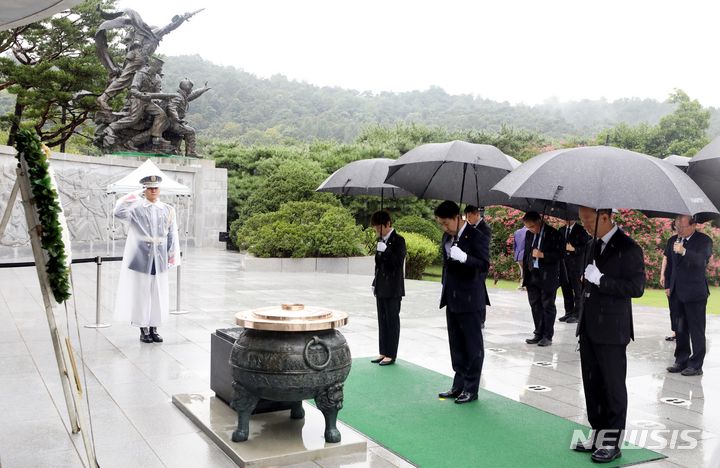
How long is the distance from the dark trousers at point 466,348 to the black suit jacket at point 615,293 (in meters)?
1.28

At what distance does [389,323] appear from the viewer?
6973 millimetres

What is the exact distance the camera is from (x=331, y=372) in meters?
4.44

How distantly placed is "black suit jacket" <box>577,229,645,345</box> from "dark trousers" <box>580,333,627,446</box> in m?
0.09

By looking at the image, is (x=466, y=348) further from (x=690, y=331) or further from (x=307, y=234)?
(x=307, y=234)

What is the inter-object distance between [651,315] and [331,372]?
378 inches

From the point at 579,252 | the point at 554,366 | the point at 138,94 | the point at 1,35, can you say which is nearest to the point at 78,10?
the point at 1,35

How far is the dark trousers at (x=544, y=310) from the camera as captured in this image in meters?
8.80

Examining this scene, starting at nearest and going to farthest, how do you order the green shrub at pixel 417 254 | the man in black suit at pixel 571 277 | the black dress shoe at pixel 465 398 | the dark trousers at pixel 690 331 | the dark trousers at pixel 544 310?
the black dress shoe at pixel 465 398 → the dark trousers at pixel 690 331 → the dark trousers at pixel 544 310 → the man in black suit at pixel 571 277 → the green shrub at pixel 417 254

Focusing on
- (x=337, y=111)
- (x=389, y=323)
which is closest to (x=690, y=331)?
(x=389, y=323)

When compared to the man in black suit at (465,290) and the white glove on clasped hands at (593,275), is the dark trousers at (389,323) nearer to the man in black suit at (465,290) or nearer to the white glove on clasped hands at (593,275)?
the man in black suit at (465,290)

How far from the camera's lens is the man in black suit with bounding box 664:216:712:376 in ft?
23.9

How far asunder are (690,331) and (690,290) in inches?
18.9

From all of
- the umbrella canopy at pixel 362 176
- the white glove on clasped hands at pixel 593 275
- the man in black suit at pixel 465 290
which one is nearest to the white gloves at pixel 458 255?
the man in black suit at pixel 465 290

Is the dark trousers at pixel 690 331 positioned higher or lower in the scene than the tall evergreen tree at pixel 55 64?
lower
